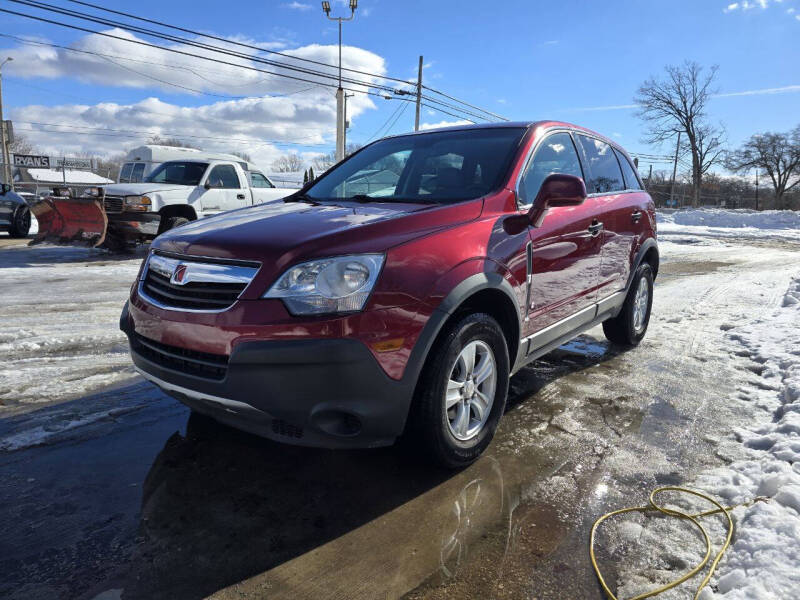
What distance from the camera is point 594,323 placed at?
4352mm

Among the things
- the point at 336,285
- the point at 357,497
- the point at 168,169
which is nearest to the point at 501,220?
the point at 336,285

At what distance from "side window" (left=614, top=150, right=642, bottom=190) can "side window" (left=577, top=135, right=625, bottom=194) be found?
143mm

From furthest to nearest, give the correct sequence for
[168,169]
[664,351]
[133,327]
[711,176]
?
[711,176], [168,169], [664,351], [133,327]

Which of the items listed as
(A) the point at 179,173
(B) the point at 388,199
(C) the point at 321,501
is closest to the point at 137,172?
(A) the point at 179,173

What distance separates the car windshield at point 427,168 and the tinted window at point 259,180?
902cm

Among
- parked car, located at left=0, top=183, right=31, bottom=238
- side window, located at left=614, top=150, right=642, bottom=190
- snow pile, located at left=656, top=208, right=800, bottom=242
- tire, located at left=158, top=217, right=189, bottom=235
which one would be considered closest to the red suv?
side window, located at left=614, top=150, right=642, bottom=190

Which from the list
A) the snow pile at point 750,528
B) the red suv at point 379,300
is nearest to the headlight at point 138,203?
the red suv at point 379,300

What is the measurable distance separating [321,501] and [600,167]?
3474mm

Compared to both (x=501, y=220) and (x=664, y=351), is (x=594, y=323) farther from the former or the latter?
(x=501, y=220)

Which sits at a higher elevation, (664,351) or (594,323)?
(594,323)

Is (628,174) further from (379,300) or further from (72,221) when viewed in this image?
(72,221)

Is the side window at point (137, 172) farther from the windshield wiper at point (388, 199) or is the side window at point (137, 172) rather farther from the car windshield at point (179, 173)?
the windshield wiper at point (388, 199)

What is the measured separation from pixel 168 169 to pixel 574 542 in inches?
446

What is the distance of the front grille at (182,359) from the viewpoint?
2379mm
